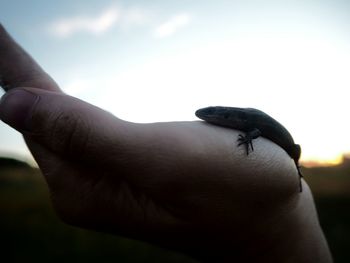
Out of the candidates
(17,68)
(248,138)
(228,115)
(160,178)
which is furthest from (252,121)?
(17,68)

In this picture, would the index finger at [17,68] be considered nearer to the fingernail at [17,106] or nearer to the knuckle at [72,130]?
the fingernail at [17,106]

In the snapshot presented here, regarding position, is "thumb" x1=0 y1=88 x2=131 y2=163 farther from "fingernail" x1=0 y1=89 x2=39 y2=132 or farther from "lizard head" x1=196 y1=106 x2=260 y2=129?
"lizard head" x1=196 y1=106 x2=260 y2=129

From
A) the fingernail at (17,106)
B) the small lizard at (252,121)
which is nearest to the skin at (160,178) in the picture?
the fingernail at (17,106)

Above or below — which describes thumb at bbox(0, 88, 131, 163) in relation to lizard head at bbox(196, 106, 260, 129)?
below

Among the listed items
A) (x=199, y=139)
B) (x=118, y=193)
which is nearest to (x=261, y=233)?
(x=199, y=139)

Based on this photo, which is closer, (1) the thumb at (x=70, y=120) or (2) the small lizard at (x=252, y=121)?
(1) the thumb at (x=70, y=120)

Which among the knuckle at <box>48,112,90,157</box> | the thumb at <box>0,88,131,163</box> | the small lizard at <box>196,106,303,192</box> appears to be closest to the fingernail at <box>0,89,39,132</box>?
the thumb at <box>0,88,131,163</box>

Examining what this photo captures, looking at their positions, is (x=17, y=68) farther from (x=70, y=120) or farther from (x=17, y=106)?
(x=70, y=120)
